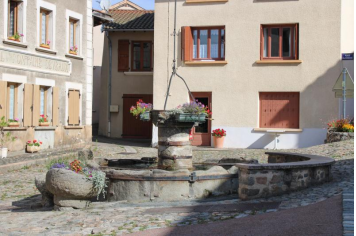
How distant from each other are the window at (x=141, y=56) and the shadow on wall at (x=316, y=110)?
858 centimetres

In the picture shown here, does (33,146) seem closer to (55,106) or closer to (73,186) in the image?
Answer: (55,106)

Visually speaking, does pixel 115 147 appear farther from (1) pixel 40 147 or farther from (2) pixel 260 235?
(2) pixel 260 235

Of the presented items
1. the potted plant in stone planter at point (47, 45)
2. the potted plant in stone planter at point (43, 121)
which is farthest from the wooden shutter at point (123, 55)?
the potted plant in stone planter at point (43, 121)

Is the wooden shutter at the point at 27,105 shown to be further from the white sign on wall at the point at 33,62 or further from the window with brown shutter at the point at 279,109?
the window with brown shutter at the point at 279,109

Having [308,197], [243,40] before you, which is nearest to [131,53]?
[243,40]

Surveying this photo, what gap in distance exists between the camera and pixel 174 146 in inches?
432

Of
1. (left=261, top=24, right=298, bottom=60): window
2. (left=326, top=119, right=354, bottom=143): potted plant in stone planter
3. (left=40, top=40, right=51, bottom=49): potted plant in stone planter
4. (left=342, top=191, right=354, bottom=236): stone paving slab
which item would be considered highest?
(left=261, top=24, right=298, bottom=60): window

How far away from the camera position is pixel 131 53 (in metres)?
27.4

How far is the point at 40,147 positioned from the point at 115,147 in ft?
12.1

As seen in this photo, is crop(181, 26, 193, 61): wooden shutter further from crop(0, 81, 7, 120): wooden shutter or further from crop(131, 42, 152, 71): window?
→ crop(0, 81, 7, 120): wooden shutter

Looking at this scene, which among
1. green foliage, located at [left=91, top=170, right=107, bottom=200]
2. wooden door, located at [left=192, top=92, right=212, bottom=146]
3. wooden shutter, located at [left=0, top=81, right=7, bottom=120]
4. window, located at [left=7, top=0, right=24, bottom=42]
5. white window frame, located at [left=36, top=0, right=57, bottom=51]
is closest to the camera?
green foliage, located at [left=91, top=170, right=107, bottom=200]

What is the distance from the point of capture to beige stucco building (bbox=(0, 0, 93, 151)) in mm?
18188

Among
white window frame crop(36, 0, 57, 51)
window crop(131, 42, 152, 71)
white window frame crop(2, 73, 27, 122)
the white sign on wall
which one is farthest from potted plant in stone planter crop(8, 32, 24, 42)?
window crop(131, 42, 152, 71)

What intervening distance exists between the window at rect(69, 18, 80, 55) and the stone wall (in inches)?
531
